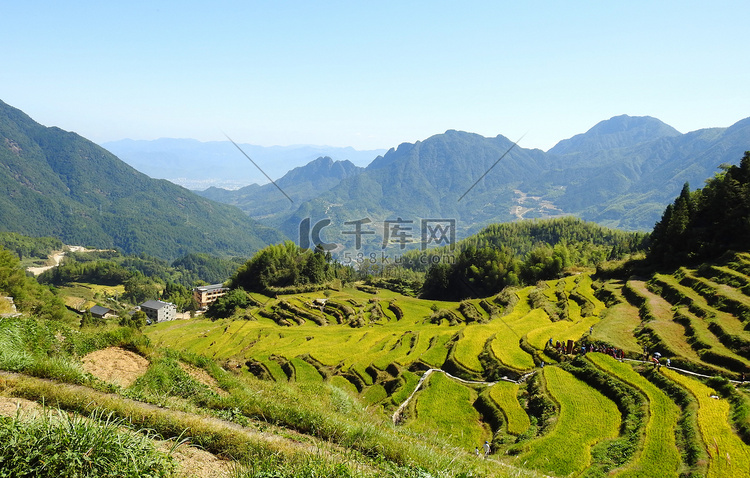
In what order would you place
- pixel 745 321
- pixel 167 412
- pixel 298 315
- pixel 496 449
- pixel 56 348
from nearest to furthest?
pixel 167 412, pixel 56 348, pixel 496 449, pixel 745 321, pixel 298 315

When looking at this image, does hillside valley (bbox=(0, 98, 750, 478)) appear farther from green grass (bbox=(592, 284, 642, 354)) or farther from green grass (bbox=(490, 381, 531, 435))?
green grass (bbox=(592, 284, 642, 354))

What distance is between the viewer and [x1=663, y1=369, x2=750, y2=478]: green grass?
12039mm

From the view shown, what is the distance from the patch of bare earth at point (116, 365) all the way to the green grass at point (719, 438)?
17.8 meters

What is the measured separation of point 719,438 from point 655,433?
1839 millimetres

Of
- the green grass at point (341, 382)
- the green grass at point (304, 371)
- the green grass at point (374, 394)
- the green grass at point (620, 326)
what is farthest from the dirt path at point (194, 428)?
the green grass at point (620, 326)

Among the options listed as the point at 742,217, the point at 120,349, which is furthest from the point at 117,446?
the point at 742,217

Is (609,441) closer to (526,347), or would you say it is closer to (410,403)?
(410,403)

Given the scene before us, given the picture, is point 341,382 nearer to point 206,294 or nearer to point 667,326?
point 667,326

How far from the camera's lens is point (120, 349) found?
527 inches

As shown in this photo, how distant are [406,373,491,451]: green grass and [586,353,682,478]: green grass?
6.23 meters

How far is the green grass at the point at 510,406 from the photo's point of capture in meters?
17.8

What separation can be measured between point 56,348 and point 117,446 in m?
9.43

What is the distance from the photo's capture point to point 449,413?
2047cm

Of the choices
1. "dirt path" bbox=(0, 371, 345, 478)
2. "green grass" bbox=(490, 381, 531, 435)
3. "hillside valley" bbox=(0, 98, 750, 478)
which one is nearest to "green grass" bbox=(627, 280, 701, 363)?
"hillside valley" bbox=(0, 98, 750, 478)
